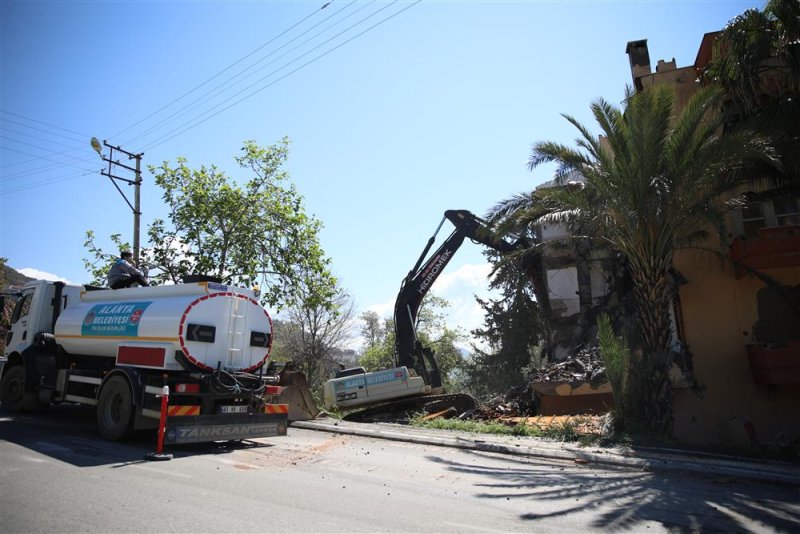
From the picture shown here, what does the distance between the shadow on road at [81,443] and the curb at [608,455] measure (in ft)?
10.2

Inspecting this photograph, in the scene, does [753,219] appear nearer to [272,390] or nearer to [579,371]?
[579,371]

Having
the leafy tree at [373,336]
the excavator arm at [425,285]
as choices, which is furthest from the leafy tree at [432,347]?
the excavator arm at [425,285]

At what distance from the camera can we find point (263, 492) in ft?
18.9

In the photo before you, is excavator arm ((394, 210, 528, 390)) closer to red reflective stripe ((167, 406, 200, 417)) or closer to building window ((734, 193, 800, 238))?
building window ((734, 193, 800, 238))

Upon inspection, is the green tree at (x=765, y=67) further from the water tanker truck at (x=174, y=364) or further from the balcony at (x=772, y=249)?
the water tanker truck at (x=174, y=364)

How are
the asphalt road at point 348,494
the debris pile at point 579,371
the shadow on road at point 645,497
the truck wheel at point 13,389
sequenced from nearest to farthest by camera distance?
the asphalt road at point 348,494 → the shadow on road at point 645,497 → the truck wheel at point 13,389 → the debris pile at point 579,371

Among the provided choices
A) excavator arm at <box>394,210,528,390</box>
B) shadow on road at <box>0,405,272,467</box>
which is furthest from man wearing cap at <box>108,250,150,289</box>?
excavator arm at <box>394,210,528,390</box>

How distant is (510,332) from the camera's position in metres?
25.3

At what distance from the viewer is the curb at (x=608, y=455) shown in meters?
7.16

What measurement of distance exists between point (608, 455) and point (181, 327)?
743 centimetres

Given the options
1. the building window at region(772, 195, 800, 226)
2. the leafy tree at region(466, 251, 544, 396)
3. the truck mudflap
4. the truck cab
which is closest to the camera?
the truck mudflap

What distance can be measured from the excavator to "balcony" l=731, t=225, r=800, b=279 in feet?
20.4

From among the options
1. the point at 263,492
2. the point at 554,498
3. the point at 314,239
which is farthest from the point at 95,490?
the point at 314,239

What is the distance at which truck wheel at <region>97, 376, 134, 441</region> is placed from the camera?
8.74 m
